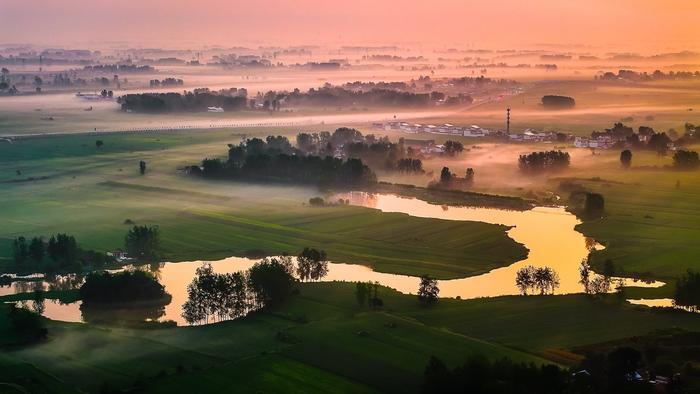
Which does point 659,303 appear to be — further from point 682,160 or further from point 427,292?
point 682,160

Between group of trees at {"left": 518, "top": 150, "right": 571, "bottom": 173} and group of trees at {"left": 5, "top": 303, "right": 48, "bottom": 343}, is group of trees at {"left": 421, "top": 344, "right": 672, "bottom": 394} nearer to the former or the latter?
group of trees at {"left": 5, "top": 303, "right": 48, "bottom": 343}

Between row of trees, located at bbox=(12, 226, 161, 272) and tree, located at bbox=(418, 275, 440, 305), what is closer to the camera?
tree, located at bbox=(418, 275, 440, 305)

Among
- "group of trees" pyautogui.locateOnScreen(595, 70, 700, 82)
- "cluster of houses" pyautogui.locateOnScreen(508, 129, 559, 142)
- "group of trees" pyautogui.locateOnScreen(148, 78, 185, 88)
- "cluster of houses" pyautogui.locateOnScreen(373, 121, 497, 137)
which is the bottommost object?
"cluster of houses" pyautogui.locateOnScreen(508, 129, 559, 142)

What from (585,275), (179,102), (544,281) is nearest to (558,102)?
(179,102)

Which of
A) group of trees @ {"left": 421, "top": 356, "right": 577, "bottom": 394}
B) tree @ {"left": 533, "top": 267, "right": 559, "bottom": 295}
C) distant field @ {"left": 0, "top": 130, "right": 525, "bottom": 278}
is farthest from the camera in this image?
distant field @ {"left": 0, "top": 130, "right": 525, "bottom": 278}

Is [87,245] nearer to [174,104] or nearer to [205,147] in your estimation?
[205,147]

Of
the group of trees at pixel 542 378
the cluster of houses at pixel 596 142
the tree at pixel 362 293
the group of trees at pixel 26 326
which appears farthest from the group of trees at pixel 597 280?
the cluster of houses at pixel 596 142

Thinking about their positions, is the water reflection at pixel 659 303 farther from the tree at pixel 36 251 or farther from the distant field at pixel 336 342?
the tree at pixel 36 251

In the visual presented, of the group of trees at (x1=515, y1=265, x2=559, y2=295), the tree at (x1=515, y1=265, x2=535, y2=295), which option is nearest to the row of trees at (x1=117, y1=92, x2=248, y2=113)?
the tree at (x1=515, y1=265, x2=535, y2=295)
